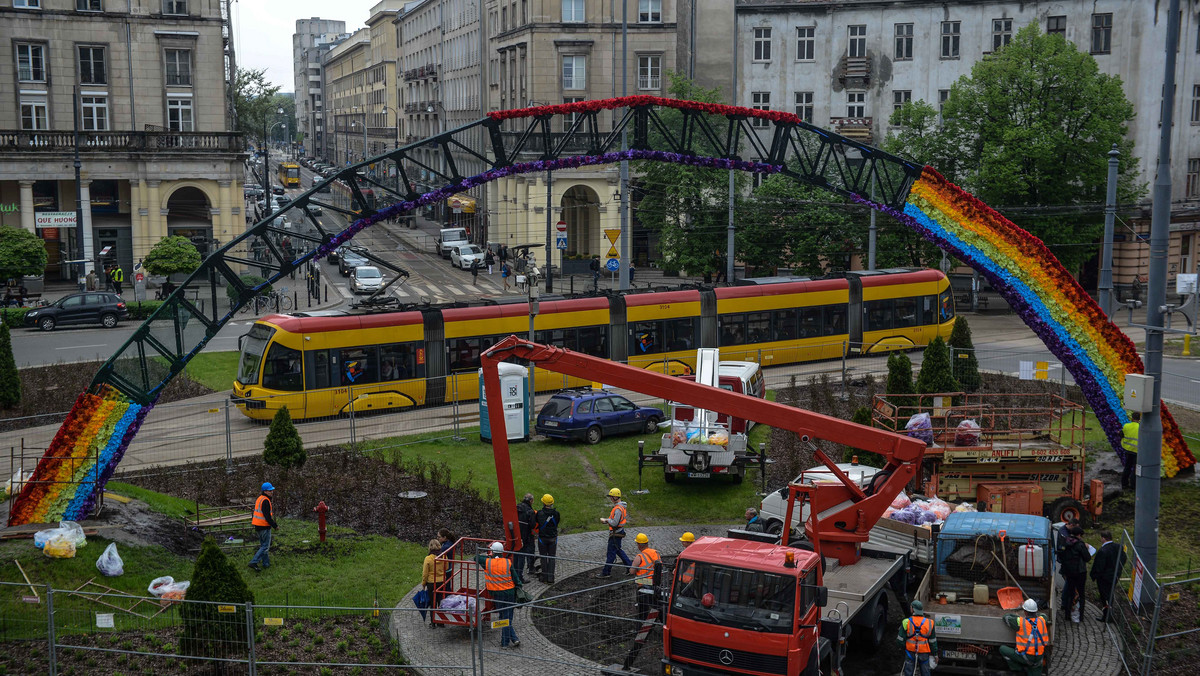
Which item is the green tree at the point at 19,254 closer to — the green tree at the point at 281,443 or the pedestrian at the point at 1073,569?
the green tree at the point at 281,443

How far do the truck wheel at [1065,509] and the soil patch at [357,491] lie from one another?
10.7m

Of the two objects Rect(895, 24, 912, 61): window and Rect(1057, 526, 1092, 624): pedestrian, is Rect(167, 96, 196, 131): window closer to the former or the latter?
Rect(895, 24, 912, 61): window

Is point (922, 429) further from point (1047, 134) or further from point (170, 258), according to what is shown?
point (170, 258)

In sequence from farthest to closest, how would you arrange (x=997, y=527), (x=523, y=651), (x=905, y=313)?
(x=905, y=313)
(x=997, y=527)
(x=523, y=651)

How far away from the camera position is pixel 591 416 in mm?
29062

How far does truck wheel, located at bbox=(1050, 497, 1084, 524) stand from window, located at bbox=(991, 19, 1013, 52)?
4065 centimetres

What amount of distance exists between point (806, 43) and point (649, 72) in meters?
9.61

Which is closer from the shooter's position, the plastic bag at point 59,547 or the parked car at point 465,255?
the plastic bag at point 59,547

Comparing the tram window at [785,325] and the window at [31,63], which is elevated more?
the window at [31,63]

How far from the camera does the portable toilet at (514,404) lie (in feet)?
95.0

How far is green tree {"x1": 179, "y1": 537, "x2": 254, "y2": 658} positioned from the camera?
1512 cm

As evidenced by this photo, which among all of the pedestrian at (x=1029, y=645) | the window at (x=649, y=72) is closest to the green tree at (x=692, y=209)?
the window at (x=649, y=72)

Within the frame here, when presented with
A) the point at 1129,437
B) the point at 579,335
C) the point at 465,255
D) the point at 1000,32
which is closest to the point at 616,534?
the point at 1129,437

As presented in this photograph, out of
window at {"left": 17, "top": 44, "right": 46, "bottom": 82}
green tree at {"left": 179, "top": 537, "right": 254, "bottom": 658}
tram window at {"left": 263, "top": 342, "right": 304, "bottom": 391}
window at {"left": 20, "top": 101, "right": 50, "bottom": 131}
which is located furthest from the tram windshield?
window at {"left": 17, "top": 44, "right": 46, "bottom": 82}
